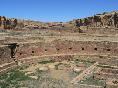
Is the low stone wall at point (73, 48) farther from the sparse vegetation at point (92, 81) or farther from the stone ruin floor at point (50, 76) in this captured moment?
the sparse vegetation at point (92, 81)

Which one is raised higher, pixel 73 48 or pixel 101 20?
pixel 101 20

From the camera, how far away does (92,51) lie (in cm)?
2405

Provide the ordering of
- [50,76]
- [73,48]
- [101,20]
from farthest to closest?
[101,20]
[73,48]
[50,76]

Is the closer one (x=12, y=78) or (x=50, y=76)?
(x=12, y=78)

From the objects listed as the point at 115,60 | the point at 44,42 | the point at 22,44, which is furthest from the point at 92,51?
the point at 22,44

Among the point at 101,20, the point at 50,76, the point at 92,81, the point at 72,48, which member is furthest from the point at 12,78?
the point at 101,20

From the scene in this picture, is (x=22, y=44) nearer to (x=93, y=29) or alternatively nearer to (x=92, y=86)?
(x=92, y=86)

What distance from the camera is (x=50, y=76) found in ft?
57.7

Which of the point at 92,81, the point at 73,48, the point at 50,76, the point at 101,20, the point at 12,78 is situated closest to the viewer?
the point at 92,81

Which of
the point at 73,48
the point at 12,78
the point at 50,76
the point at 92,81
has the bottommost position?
the point at 92,81

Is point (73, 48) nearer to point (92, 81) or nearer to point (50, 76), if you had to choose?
point (50, 76)

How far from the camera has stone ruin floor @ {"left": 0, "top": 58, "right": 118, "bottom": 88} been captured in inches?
601

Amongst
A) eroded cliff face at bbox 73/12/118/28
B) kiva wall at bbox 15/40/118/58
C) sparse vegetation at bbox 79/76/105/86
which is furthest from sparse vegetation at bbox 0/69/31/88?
eroded cliff face at bbox 73/12/118/28

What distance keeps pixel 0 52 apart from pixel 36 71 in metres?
3.04
